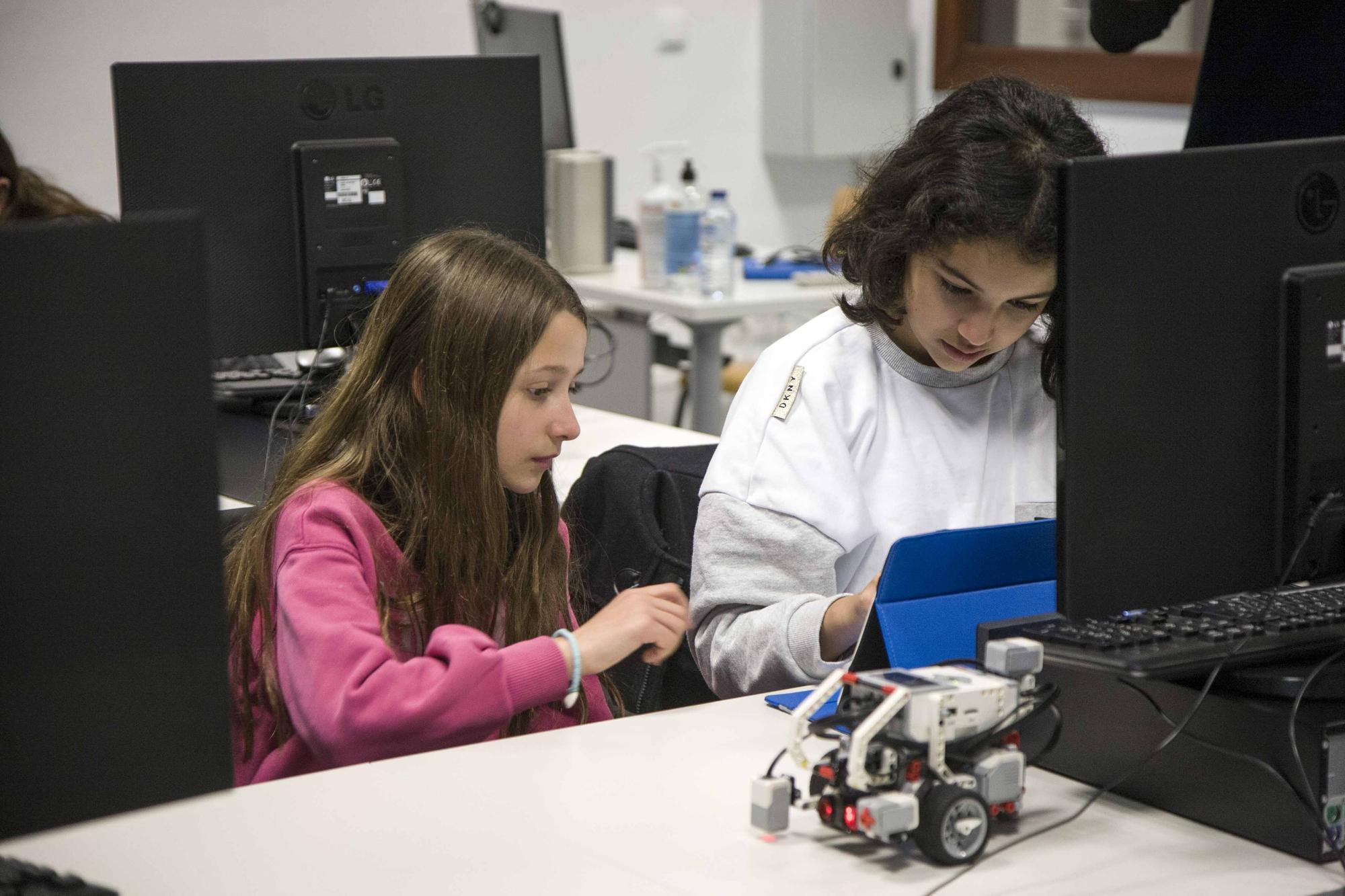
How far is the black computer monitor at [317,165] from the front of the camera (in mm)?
1913

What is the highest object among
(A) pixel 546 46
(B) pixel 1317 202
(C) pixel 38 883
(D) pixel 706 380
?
(A) pixel 546 46

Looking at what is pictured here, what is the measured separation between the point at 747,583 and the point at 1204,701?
49cm

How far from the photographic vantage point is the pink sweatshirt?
1.16 metres

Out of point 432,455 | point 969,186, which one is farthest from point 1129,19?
point 432,455

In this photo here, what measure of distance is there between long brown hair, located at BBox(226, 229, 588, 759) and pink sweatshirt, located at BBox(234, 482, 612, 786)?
0.06m

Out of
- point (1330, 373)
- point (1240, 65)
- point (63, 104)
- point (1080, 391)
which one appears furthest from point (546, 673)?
point (63, 104)

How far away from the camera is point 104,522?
0.66m

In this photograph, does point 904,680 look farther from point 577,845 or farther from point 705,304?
point 705,304

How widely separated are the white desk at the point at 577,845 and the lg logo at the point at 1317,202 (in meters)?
0.40

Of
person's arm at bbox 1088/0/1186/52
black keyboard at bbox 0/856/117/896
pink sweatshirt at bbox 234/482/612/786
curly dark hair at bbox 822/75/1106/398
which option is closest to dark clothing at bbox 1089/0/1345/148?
person's arm at bbox 1088/0/1186/52

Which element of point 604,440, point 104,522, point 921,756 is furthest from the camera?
point 604,440

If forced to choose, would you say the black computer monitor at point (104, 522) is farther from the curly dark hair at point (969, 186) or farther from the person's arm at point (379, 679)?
the curly dark hair at point (969, 186)

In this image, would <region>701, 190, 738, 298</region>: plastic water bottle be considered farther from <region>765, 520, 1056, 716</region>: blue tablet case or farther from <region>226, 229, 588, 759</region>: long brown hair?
<region>765, 520, 1056, 716</region>: blue tablet case

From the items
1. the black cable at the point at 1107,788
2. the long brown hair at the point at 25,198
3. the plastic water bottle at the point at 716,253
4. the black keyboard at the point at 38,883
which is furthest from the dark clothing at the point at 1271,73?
the long brown hair at the point at 25,198
